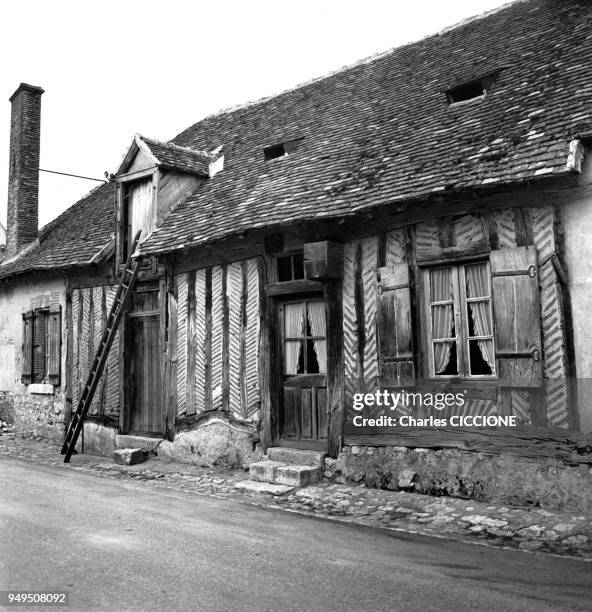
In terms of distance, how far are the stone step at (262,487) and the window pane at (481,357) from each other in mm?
2564

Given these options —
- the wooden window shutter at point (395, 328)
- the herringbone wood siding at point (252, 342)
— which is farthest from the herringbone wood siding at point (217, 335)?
the wooden window shutter at point (395, 328)

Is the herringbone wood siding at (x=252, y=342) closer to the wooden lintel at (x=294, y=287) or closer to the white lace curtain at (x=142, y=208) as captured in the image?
the wooden lintel at (x=294, y=287)

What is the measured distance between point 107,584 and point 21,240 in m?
12.5

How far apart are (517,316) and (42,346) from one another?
10.0 m

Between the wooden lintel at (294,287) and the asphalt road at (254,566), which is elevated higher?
the wooden lintel at (294,287)

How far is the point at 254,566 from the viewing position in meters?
4.39

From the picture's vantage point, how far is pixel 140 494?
7.19 metres

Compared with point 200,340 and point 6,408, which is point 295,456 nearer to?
point 200,340

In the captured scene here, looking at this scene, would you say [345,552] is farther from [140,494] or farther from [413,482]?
[140,494]

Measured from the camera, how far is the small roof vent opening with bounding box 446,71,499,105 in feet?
28.1

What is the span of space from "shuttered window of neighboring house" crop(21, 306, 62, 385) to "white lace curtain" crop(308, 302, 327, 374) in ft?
20.6

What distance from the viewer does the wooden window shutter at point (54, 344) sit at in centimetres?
1214

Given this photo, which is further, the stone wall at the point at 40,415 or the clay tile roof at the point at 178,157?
the stone wall at the point at 40,415

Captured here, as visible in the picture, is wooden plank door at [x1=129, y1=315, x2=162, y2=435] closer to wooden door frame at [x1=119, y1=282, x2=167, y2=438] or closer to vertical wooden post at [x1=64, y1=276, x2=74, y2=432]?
wooden door frame at [x1=119, y1=282, x2=167, y2=438]
